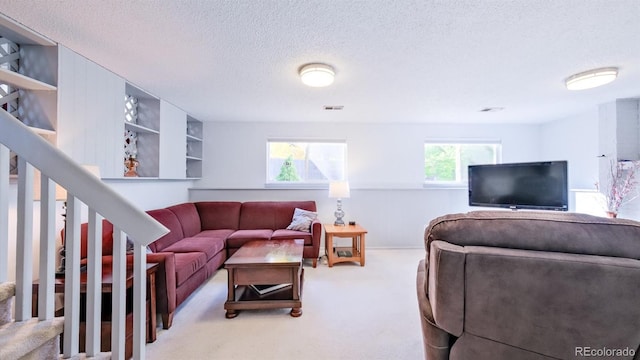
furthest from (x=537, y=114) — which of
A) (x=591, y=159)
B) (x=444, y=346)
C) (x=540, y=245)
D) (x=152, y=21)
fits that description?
(x=152, y=21)

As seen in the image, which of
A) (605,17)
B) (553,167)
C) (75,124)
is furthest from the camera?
(553,167)

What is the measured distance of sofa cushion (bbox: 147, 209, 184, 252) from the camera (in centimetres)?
267

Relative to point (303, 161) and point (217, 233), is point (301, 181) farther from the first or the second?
point (217, 233)

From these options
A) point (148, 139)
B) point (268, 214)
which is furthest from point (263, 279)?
point (148, 139)

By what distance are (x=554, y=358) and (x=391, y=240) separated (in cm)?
329

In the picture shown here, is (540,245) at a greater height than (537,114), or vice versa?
(537,114)

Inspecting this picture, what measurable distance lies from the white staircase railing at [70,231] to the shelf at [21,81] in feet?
3.07

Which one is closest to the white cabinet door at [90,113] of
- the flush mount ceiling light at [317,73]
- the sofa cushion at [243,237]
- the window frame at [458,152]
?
the sofa cushion at [243,237]

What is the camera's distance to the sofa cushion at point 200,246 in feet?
8.66

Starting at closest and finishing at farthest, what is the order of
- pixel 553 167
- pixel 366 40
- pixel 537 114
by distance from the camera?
pixel 366 40 → pixel 553 167 → pixel 537 114

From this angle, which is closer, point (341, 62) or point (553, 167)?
point (341, 62)

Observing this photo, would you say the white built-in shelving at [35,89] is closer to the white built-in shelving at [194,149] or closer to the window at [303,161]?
the white built-in shelving at [194,149]

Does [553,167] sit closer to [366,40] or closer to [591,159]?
[591,159]

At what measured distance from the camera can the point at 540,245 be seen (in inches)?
36.4
